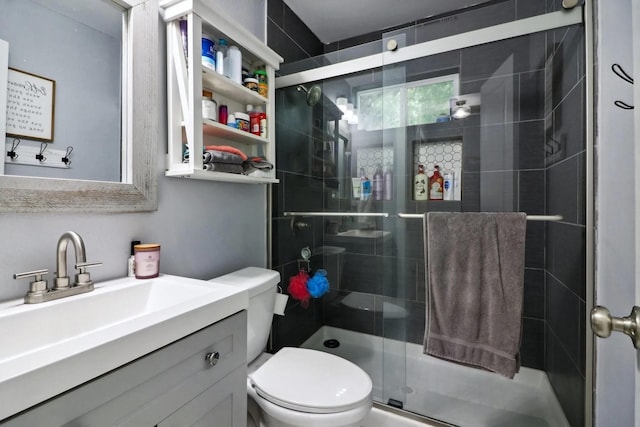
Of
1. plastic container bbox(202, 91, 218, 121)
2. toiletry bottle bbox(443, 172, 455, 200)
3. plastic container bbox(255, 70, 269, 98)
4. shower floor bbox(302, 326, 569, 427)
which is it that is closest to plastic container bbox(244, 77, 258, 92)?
plastic container bbox(255, 70, 269, 98)

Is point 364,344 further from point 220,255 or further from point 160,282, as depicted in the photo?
point 160,282

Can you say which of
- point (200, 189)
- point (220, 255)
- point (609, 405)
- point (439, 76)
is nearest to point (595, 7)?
point (439, 76)

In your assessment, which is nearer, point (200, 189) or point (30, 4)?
point (30, 4)

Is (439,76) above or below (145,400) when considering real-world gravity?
above

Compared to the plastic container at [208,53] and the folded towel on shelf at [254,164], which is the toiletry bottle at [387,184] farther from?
the plastic container at [208,53]

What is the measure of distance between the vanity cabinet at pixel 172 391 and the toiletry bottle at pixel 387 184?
42.2 inches

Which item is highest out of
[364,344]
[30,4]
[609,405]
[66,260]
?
[30,4]

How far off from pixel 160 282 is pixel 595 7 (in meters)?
1.89

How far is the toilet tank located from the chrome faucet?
0.46 m

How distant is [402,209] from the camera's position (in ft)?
5.24

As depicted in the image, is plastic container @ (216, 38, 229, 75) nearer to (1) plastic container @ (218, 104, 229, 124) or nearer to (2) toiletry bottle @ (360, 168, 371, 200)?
(1) plastic container @ (218, 104, 229, 124)

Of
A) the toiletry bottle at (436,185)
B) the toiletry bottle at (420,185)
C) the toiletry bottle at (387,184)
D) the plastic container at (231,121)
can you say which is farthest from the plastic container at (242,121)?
the toiletry bottle at (436,185)

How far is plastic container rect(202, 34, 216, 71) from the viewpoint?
3.90 ft

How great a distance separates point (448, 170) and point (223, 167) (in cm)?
126
